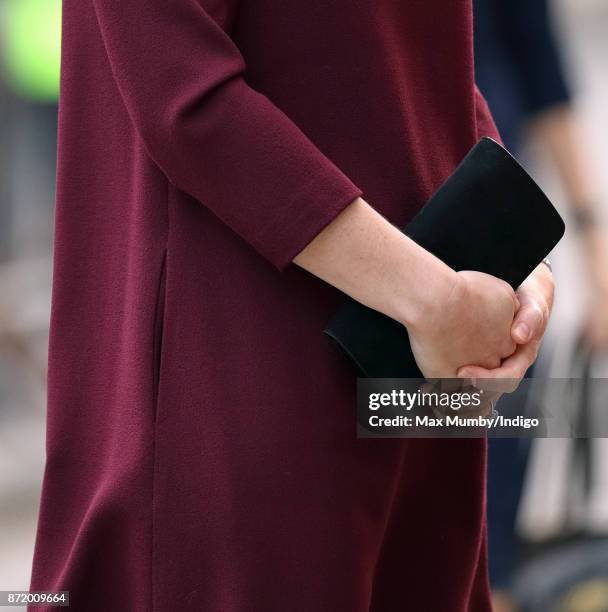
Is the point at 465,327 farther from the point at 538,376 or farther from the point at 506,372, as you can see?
the point at 538,376

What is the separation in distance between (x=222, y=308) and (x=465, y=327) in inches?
8.6

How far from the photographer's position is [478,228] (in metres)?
1.09

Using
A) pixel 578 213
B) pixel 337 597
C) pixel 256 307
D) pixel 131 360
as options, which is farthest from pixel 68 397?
pixel 578 213

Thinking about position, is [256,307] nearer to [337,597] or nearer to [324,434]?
[324,434]

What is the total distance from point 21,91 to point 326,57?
372 centimetres

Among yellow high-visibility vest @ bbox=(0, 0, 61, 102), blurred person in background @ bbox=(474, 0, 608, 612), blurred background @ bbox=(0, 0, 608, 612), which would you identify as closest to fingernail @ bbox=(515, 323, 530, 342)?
blurred background @ bbox=(0, 0, 608, 612)

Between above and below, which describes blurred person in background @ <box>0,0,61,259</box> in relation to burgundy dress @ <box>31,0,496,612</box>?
above

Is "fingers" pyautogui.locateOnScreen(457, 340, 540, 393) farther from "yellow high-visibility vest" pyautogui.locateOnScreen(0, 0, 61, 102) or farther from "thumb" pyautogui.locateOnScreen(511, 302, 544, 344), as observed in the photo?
"yellow high-visibility vest" pyautogui.locateOnScreen(0, 0, 61, 102)

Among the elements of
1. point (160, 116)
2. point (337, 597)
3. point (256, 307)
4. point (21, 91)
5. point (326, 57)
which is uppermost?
point (21, 91)

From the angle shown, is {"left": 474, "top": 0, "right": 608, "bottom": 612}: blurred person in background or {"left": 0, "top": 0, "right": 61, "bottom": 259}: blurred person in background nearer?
{"left": 474, "top": 0, "right": 608, "bottom": 612}: blurred person in background

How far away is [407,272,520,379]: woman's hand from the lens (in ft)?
3.34

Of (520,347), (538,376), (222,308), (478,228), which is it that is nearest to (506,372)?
(520,347)

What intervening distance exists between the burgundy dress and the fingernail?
0.15 m

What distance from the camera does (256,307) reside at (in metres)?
1.06
